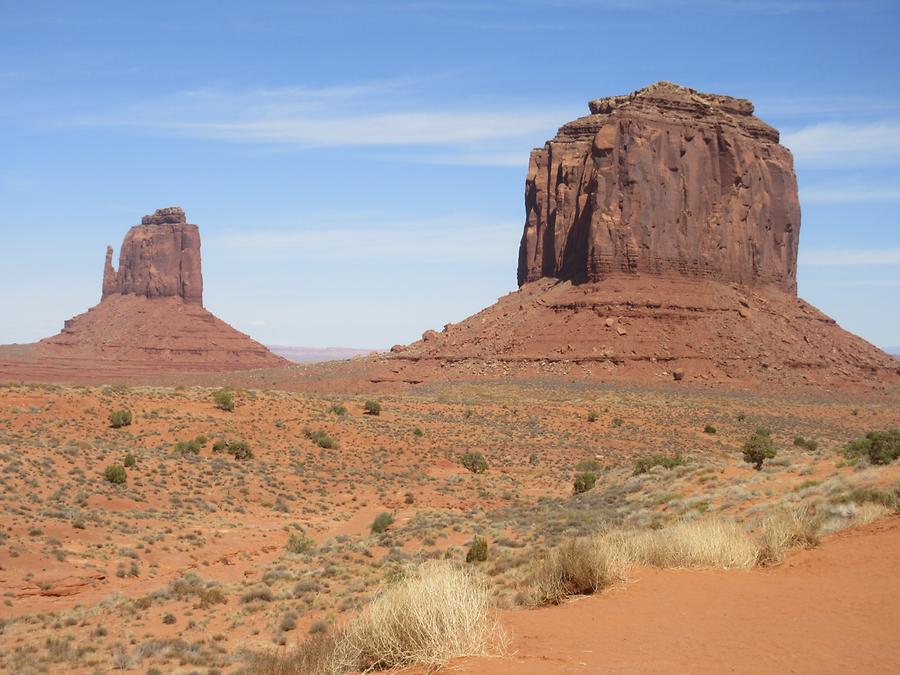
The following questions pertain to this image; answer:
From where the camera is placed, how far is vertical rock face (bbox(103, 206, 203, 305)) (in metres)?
141

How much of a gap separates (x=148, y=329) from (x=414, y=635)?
131 m

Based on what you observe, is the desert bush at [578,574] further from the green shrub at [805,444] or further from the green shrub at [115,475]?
the green shrub at [805,444]

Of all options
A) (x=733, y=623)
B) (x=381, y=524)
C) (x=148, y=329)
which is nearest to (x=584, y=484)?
(x=381, y=524)

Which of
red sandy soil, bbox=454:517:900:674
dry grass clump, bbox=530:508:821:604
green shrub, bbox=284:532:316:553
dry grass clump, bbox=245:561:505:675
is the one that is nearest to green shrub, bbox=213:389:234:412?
green shrub, bbox=284:532:316:553

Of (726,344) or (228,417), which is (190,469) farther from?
(726,344)

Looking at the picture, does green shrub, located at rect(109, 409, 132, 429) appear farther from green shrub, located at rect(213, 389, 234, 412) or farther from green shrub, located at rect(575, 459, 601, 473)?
green shrub, located at rect(575, 459, 601, 473)

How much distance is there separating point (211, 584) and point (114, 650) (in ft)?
15.4

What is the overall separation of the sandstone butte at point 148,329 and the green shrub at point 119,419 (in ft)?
244

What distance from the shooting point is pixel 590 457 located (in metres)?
42.9

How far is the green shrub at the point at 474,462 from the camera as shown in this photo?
38844 millimetres

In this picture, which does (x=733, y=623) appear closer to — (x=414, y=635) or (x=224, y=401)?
(x=414, y=635)

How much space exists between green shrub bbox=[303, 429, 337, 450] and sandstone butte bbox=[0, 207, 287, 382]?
2896 inches

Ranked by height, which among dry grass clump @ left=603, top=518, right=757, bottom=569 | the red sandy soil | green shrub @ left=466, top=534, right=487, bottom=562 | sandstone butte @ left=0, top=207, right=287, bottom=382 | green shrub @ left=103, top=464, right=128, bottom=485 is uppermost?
sandstone butte @ left=0, top=207, right=287, bottom=382

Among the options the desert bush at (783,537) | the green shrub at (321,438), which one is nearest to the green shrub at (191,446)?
the green shrub at (321,438)
